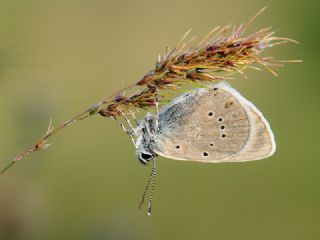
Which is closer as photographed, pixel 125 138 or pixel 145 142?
pixel 145 142

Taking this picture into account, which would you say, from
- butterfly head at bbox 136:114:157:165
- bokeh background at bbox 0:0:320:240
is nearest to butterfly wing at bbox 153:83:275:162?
butterfly head at bbox 136:114:157:165

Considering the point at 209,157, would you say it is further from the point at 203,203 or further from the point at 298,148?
the point at 298,148

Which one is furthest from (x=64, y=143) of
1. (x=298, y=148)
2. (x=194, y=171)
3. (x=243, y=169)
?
(x=298, y=148)

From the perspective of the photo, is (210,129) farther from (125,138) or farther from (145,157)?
(125,138)

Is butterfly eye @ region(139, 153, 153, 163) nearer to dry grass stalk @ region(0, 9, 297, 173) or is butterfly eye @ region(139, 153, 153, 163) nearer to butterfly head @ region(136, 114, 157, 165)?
butterfly head @ region(136, 114, 157, 165)

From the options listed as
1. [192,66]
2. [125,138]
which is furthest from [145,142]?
[125,138]

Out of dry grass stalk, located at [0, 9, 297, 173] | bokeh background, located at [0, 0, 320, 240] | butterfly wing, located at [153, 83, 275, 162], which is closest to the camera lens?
dry grass stalk, located at [0, 9, 297, 173]
